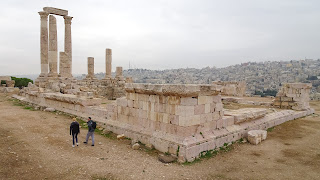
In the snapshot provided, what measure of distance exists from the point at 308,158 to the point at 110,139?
246 inches

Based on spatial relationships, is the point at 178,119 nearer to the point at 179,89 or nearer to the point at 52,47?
the point at 179,89

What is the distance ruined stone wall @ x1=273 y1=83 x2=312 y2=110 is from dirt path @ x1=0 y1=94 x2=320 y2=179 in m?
5.43

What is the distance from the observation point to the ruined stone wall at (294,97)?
43.7 feet

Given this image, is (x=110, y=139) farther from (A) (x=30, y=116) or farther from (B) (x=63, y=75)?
(B) (x=63, y=75)

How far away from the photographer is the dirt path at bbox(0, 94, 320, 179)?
5.18 meters

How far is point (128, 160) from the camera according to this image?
6086 mm

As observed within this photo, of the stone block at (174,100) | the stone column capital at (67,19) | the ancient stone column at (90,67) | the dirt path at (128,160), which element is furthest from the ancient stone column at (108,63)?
the stone block at (174,100)

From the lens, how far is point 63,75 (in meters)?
19.6

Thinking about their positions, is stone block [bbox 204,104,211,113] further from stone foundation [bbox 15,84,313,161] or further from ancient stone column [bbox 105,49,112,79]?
ancient stone column [bbox 105,49,112,79]

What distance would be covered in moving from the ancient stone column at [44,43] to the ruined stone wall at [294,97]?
18488 mm

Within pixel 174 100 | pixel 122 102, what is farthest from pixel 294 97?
pixel 122 102

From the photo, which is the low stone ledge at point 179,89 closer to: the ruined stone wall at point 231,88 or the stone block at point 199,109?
the stone block at point 199,109

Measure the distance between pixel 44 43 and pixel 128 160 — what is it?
17613 millimetres

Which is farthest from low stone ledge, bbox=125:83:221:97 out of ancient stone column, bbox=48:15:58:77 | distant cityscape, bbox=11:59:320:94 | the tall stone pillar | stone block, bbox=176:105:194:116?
distant cityscape, bbox=11:59:320:94
